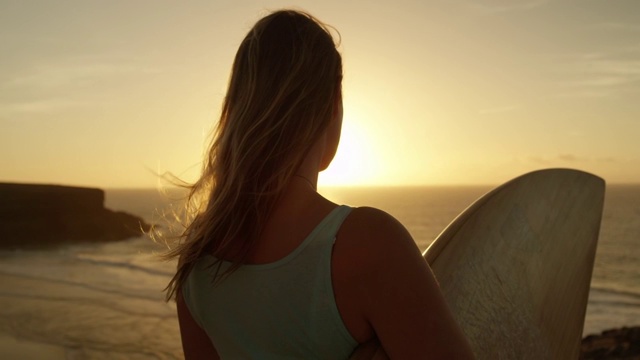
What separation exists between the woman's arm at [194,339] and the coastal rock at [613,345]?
799 cm

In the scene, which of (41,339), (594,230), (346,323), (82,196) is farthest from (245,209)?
(82,196)

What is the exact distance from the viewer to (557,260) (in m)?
2.11

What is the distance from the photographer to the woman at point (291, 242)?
87 centimetres

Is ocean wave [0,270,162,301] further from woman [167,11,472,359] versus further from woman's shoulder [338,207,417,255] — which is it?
woman's shoulder [338,207,417,255]

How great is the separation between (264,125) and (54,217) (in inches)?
999

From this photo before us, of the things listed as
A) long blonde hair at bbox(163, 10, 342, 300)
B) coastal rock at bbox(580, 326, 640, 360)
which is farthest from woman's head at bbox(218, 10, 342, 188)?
coastal rock at bbox(580, 326, 640, 360)

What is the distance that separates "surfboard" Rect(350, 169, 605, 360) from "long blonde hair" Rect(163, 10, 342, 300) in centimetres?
79

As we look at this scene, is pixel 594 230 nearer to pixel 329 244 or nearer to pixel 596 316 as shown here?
pixel 329 244

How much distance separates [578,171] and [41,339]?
7175 millimetres

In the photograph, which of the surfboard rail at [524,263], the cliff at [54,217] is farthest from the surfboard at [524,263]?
the cliff at [54,217]

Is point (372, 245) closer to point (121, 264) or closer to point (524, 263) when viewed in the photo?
point (524, 263)

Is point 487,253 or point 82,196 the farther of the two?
point 82,196

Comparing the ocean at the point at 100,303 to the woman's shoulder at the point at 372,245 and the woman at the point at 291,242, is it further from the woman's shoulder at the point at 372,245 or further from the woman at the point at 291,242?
the woman's shoulder at the point at 372,245

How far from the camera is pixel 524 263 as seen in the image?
193 centimetres
